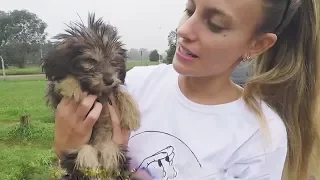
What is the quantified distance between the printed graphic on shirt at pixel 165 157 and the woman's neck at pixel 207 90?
196 mm

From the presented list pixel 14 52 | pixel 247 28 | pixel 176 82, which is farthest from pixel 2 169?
pixel 14 52

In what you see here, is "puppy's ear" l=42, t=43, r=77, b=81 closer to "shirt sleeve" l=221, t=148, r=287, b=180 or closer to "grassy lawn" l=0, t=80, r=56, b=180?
"grassy lawn" l=0, t=80, r=56, b=180

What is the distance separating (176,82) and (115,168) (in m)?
0.44

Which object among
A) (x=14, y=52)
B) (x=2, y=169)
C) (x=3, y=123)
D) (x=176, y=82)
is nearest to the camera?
(x=176, y=82)

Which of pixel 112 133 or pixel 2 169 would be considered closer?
pixel 112 133

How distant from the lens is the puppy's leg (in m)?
1.64

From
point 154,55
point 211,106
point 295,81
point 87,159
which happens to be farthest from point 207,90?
point 154,55

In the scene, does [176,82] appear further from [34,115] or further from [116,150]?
[34,115]

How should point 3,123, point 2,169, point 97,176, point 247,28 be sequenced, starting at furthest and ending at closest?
point 3,123, point 2,169, point 247,28, point 97,176

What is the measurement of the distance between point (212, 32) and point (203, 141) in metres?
0.39

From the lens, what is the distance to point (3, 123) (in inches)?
316

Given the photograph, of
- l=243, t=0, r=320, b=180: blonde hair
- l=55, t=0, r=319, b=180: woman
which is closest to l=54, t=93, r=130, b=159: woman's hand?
l=55, t=0, r=319, b=180: woman

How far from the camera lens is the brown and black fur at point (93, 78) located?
1.55 meters

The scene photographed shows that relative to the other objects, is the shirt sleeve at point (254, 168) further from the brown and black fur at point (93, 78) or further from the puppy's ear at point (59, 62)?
the puppy's ear at point (59, 62)
